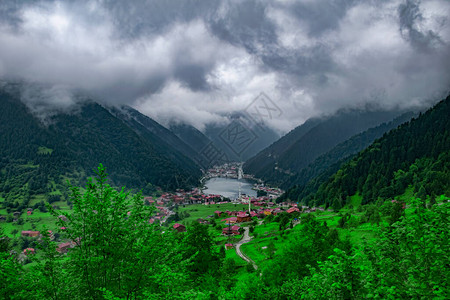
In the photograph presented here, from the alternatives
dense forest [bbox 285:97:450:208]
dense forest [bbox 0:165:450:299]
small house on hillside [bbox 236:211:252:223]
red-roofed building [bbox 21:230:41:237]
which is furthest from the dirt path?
red-roofed building [bbox 21:230:41:237]

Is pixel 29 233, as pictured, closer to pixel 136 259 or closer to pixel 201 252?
pixel 201 252

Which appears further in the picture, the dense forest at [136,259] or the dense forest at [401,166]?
the dense forest at [401,166]

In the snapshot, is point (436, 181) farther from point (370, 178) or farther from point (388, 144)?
point (388, 144)

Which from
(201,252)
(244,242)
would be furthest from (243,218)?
(201,252)

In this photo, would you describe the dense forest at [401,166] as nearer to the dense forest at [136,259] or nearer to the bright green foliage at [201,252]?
the bright green foliage at [201,252]

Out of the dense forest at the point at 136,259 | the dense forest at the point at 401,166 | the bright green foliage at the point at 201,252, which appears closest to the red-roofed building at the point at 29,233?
the bright green foliage at the point at 201,252

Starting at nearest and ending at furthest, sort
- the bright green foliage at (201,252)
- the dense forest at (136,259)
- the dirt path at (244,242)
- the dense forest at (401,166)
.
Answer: the dense forest at (136,259) < the bright green foliage at (201,252) < the dirt path at (244,242) < the dense forest at (401,166)

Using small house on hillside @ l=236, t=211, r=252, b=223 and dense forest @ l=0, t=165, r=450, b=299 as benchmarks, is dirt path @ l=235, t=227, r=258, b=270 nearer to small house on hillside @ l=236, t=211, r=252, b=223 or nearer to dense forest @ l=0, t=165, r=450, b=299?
small house on hillside @ l=236, t=211, r=252, b=223

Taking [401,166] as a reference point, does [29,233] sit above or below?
below

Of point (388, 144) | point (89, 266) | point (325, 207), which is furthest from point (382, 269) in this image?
point (388, 144)
